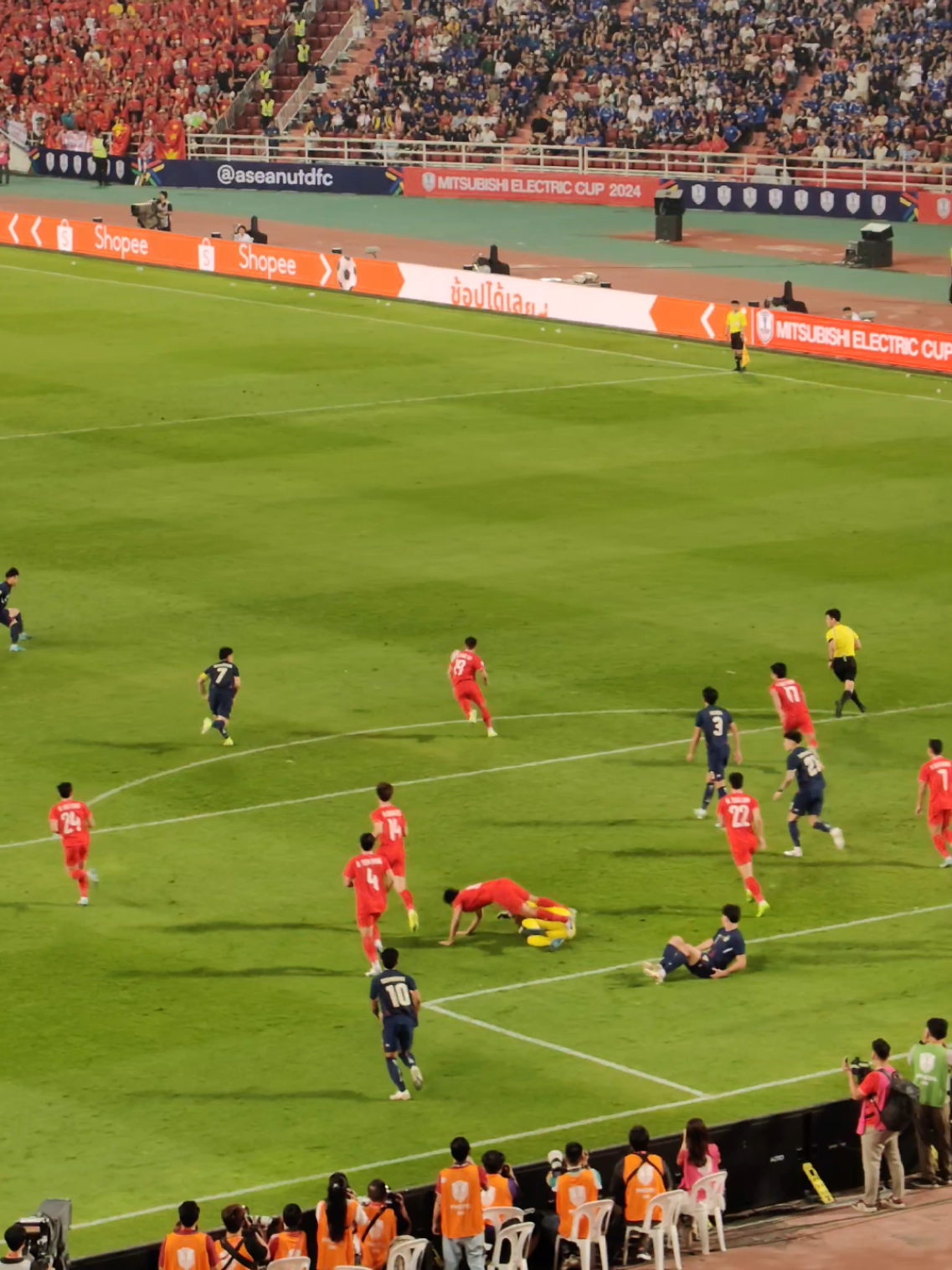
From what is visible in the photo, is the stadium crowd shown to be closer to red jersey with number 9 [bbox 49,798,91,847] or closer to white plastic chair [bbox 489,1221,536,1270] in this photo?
red jersey with number 9 [bbox 49,798,91,847]

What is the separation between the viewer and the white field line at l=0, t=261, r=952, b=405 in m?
57.4

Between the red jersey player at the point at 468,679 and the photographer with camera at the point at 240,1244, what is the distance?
1408 cm

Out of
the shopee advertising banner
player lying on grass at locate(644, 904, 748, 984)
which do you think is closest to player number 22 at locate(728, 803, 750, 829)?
player lying on grass at locate(644, 904, 748, 984)

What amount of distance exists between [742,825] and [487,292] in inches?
1780

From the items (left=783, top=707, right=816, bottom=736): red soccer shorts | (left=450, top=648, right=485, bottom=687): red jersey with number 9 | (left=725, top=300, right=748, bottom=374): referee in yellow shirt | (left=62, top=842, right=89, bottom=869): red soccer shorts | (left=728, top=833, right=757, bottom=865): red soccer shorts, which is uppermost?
(left=725, top=300, right=748, bottom=374): referee in yellow shirt

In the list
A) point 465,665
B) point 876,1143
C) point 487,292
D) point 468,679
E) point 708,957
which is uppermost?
point 487,292

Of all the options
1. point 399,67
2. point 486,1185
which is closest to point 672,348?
point 399,67

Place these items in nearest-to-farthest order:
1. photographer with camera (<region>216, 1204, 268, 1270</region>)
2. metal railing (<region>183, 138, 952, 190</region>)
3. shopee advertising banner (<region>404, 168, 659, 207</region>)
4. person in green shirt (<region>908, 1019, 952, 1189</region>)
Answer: photographer with camera (<region>216, 1204, 268, 1270</region>)
person in green shirt (<region>908, 1019, 952, 1189</region>)
metal railing (<region>183, 138, 952, 190</region>)
shopee advertising banner (<region>404, 168, 659, 207</region>)

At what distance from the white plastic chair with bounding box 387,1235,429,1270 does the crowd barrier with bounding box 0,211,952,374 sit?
43547mm

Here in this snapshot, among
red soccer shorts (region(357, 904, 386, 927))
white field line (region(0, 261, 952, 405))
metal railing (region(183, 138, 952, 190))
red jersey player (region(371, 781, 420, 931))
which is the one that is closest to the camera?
red soccer shorts (region(357, 904, 386, 927))

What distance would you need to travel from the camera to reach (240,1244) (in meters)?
17.5

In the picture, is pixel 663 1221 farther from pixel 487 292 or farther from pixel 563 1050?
pixel 487 292

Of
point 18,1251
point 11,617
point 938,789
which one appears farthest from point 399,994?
point 11,617

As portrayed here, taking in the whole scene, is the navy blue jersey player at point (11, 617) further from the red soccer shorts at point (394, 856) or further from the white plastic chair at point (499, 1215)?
the white plastic chair at point (499, 1215)
